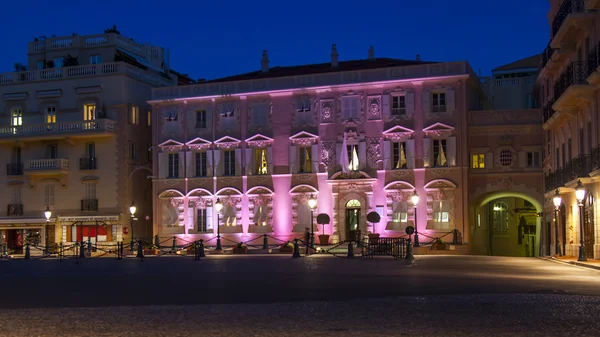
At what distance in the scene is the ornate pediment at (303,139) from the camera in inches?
2093

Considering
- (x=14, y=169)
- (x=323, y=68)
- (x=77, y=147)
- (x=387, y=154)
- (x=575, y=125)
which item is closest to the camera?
(x=575, y=125)

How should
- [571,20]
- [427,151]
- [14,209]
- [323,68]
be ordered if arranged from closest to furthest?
1. [571,20]
2. [427,151]
3. [323,68]
4. [14,209]

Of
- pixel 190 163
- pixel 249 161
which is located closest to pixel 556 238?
pixel 249 161

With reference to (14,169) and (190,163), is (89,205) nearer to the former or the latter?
(14,169)

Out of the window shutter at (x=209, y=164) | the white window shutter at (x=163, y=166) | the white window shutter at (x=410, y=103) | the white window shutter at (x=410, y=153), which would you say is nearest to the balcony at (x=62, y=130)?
the white window shutter at (x=163, y=166)

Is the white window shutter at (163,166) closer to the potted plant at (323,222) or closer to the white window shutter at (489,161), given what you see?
the potted plant at (323,222)

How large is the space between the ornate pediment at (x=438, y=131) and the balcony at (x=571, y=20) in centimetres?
1384

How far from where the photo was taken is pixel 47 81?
5894cm

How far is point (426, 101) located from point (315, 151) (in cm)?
761

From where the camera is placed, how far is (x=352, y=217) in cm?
5238

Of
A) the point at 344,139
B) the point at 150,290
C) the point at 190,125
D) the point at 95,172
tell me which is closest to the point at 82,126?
the point at 95,172

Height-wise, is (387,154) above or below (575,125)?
below

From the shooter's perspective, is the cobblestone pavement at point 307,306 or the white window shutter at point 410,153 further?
the white window shutter at point 410,153

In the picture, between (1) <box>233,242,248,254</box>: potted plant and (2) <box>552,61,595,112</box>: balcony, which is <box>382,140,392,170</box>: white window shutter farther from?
(2) <box>552,61,595,112</box>: balcony
